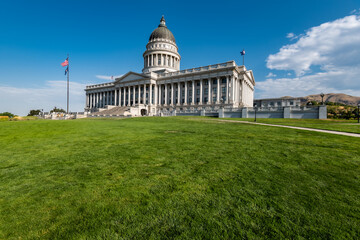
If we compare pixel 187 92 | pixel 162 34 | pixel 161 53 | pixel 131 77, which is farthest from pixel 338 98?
pixel 131 77

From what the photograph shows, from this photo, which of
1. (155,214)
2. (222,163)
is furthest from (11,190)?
(222,163)

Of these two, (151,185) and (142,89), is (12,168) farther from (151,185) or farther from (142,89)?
(142,89)

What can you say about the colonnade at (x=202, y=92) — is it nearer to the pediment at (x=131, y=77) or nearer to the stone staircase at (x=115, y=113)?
the pediment at (x=131, y=77)

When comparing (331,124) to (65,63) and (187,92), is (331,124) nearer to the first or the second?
(187,92)

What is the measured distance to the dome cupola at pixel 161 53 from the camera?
80844 millimetres

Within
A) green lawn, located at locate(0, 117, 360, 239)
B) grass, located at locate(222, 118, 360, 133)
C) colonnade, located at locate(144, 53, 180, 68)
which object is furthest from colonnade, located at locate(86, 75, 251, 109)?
green lawn, located at locate(0, 117, 360, 239)

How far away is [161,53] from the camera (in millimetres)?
80625

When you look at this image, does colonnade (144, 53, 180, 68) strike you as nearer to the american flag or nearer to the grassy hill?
the american flag

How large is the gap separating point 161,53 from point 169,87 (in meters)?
21.8

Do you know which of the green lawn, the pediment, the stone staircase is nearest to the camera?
→ the green lawn

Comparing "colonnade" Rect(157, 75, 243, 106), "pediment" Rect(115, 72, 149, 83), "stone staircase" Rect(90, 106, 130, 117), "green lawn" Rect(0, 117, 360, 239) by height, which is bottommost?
"green lawn" Rect(0, 117, 360, 239)

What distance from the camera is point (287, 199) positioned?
3.46 metres

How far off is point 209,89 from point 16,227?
58.3m

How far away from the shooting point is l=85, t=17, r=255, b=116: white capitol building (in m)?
56.3
